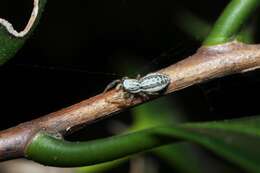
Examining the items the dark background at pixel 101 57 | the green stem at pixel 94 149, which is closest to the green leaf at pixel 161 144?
the green stem at pixel 94 149

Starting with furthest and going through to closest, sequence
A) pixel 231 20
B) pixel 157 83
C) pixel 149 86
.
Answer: pixel 149 86
pixel 157 83
pixel 231 20

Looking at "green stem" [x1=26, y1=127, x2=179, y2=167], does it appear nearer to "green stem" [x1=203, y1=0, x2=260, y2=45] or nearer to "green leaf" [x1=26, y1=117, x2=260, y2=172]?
"green leaf" [x1=26, y1=117, x2=260, y2=172]

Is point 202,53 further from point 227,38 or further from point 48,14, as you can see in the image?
point 48,14

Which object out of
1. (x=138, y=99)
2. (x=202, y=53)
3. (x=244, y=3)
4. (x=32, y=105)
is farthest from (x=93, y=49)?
(x=244, y=3)

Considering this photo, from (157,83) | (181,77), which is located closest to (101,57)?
(157,83)

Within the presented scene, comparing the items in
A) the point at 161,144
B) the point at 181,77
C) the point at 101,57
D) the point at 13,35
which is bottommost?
the point at 161,144

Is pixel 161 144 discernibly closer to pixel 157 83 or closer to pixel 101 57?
pixel 157 83

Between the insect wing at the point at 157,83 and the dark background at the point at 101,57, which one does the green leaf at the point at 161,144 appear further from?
the dark background at the point at 101,57
